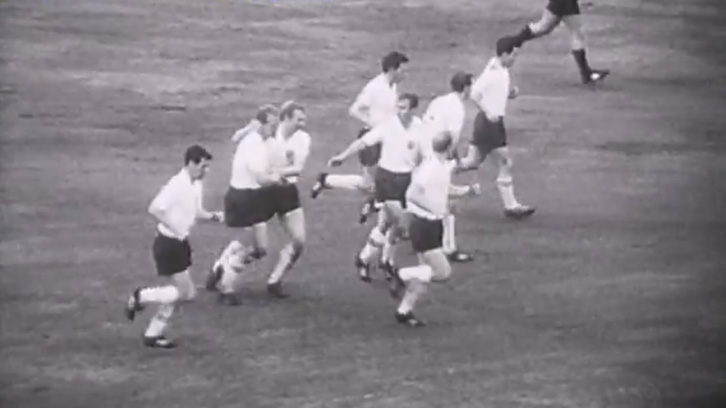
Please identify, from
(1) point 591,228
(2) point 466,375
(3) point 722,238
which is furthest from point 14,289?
(3) point 722,238

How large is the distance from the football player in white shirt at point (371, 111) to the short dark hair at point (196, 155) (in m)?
0.98

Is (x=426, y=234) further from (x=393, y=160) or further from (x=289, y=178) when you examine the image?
(x=289, y=178)

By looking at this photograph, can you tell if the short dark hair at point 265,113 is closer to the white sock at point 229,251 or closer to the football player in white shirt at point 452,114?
the white sock at point 229,251

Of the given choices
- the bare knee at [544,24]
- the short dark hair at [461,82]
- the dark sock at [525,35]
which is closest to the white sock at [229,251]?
the short dark hair at [461,82]

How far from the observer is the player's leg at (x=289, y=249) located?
9.97 m

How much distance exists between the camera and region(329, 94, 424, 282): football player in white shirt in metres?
9.96

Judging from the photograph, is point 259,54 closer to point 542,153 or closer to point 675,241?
point 542,153

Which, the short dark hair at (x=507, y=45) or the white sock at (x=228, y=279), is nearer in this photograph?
the white sock at (x=228, y=279)

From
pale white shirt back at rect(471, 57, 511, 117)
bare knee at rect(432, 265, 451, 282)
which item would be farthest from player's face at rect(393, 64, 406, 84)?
bare knee at rect(432, 265, 451, 282)

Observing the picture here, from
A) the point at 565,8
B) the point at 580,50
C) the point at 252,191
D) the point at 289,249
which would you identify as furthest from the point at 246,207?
the point at 580,50

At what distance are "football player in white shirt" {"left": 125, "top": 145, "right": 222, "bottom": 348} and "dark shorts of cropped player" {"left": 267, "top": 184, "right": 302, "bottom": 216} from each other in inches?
18.6

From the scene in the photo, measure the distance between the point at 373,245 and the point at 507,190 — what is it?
3.13 feet

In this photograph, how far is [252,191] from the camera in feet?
32.2

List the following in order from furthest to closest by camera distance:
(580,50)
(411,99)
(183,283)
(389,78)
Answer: (580,50), (389,78), (411,99), (183,283)
